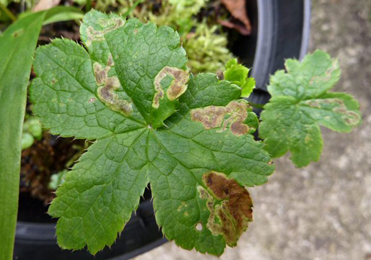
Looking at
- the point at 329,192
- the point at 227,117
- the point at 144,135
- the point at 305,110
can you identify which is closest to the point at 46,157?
the point at 144,135

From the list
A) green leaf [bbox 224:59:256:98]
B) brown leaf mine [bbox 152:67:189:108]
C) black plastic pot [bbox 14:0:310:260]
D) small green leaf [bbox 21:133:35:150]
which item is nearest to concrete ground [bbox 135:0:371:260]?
black plastic pot [bbox 14:0:310:260]

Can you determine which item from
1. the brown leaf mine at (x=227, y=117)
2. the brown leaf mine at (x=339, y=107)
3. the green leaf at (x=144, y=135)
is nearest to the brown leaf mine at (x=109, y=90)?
the green leaf at (x=144, y=135)

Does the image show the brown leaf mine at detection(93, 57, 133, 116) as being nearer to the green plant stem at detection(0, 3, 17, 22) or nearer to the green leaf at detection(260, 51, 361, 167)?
the green leaf at detection(260, 51, 361, 167)

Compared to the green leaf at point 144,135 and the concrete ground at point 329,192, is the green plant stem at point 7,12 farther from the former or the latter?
the concrete ground at point 329,192

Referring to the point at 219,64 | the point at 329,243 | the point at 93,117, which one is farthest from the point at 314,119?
the point at 329,243

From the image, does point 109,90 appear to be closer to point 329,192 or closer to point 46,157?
point 46,157
